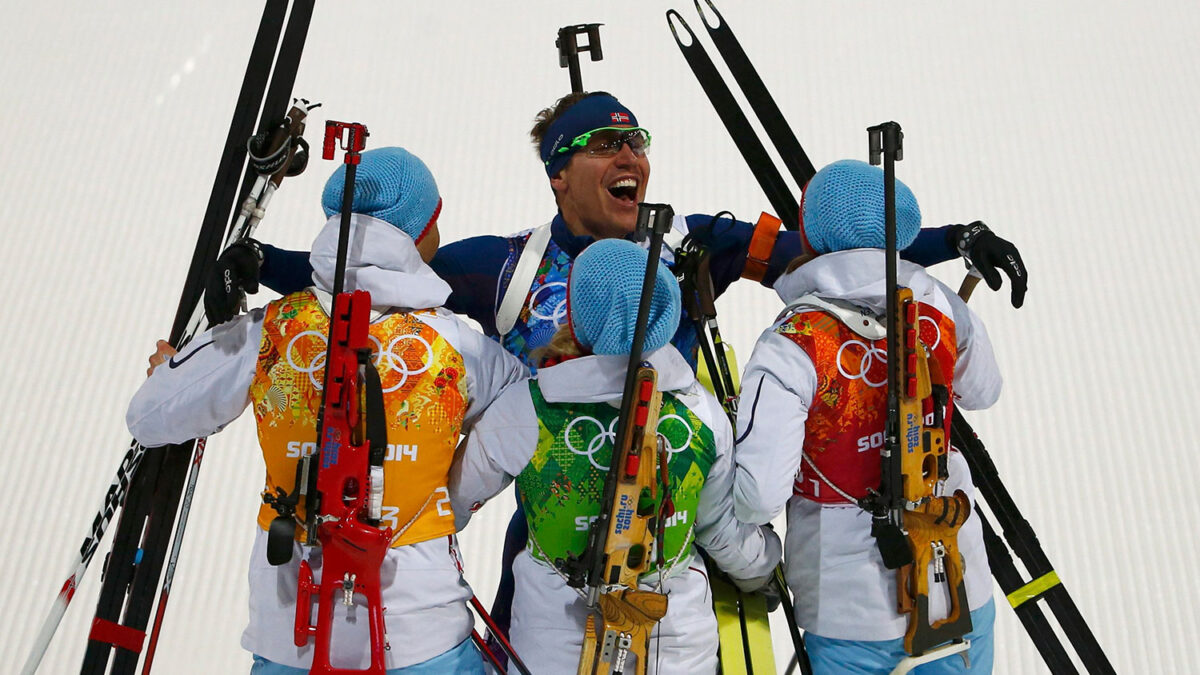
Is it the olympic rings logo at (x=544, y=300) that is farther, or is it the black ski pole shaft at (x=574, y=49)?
the black ski pole shaft at (x=574, y=49)

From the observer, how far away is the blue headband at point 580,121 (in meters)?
2.05

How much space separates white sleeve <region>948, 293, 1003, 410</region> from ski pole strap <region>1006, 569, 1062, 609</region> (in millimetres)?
571

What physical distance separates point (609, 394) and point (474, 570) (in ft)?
6.27

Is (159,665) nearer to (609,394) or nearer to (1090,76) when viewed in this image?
(609,394)

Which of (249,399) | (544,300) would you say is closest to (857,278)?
(544,300)

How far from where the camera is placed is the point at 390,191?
1626mm

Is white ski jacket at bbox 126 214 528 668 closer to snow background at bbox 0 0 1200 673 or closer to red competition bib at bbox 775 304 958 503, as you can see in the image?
red competition bib at bbox 775 304 958 503

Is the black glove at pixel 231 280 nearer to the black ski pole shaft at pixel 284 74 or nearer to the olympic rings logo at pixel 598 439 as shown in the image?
the black ski pole shaft at pixel 284 74

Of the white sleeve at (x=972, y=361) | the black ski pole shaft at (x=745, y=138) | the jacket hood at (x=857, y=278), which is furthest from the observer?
the black ski pole shaft at (x=745, y=138)

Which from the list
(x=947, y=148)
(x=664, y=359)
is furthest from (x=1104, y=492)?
(x=664, y=359)

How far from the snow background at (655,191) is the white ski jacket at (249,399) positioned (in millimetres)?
1721

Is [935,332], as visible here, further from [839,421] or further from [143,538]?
[143,538]

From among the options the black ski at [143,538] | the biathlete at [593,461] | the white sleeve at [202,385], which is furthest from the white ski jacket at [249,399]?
the black ski at [143,538]

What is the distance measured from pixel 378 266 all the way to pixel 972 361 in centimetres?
97
